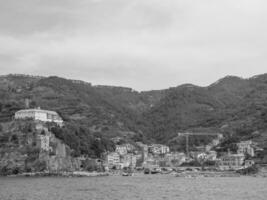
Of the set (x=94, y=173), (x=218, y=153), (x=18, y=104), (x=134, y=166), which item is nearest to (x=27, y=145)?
(x=94, y=173)

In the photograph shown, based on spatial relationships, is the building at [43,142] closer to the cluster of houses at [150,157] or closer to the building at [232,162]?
the cluster of houses at [150,157]

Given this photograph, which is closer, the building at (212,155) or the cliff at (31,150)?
the cliff at (31,150)

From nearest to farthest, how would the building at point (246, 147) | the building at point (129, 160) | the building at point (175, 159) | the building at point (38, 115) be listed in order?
the building at point (38, 115) < the building at point (246, 147) < the building at point (129, 160) < the building at point (175, 159)

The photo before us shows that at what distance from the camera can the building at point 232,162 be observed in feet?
542

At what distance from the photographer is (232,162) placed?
17000 cm

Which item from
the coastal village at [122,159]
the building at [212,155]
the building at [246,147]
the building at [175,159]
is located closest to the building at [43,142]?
the coastal village at [122,159]

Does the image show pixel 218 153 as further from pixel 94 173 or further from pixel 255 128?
pixel 94 173

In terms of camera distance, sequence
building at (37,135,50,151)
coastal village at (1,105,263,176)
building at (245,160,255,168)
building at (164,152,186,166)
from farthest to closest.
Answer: building at (164,152,186,166) < building at (245,160,255,168) < coastal village at (1,105,263,176) < building at (37,135,50,151)

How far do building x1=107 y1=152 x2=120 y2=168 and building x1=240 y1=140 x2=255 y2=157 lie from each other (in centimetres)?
3619

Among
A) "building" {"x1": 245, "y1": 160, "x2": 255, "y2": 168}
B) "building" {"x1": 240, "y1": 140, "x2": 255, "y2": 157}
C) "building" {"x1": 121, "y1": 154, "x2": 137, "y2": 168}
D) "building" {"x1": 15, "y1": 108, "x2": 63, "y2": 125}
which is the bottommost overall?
"building" {"x1": 245, "y1": 160, "x2": 255, "y2": 168}

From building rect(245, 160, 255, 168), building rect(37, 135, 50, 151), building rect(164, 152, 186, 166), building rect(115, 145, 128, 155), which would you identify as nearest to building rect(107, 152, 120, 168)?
building rect(115, 145, 128, 155)

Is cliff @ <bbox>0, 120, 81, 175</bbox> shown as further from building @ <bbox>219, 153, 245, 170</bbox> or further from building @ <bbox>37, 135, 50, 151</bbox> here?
building @ <bbox>219, 153, 245, 170</bbox>

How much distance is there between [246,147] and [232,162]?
710 centimetres

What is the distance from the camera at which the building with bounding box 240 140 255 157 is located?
167 meters
